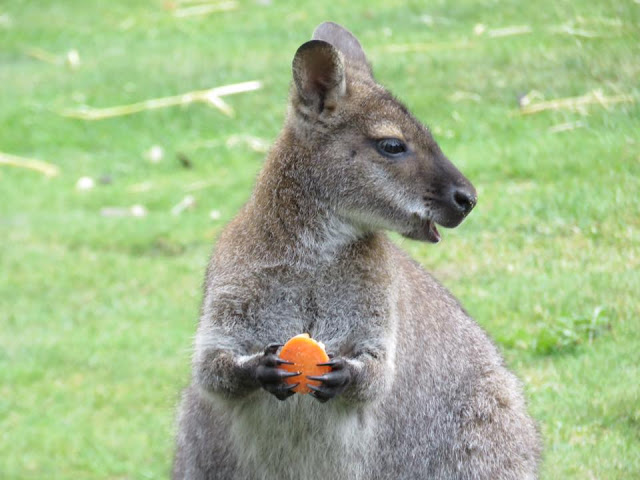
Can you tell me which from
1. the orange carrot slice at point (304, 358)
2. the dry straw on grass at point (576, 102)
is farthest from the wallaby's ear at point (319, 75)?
the dry straw on grass at point (576, 102)

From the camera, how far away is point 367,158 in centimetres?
491

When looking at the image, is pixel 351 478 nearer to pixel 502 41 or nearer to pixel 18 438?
pixel 18 438

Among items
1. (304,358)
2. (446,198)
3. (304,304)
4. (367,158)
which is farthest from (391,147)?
(304,358)

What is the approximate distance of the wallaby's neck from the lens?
4.85 meters

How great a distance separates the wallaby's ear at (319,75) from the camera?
482 centimetres

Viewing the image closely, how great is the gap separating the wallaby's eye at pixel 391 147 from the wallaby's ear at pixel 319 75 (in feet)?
0.93

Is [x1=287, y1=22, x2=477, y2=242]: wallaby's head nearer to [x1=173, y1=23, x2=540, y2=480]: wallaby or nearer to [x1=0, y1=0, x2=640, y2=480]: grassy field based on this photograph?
[x1=173, y1=23, x2=540, y2=480]: wallaby

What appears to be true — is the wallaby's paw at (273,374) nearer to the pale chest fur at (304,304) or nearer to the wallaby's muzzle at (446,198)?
the pale chest fur at (304,304)

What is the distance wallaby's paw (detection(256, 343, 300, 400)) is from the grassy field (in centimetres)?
218

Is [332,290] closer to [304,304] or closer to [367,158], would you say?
[304,304]

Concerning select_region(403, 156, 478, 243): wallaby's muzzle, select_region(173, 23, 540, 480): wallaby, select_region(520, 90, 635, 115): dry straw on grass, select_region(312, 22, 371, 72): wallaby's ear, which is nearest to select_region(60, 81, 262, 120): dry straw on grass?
select_region(520, 90, 635, 115): dry straw on grass

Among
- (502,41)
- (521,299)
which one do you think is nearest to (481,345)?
(521,299)

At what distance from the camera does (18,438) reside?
8219 mm

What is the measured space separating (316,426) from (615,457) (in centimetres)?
202
